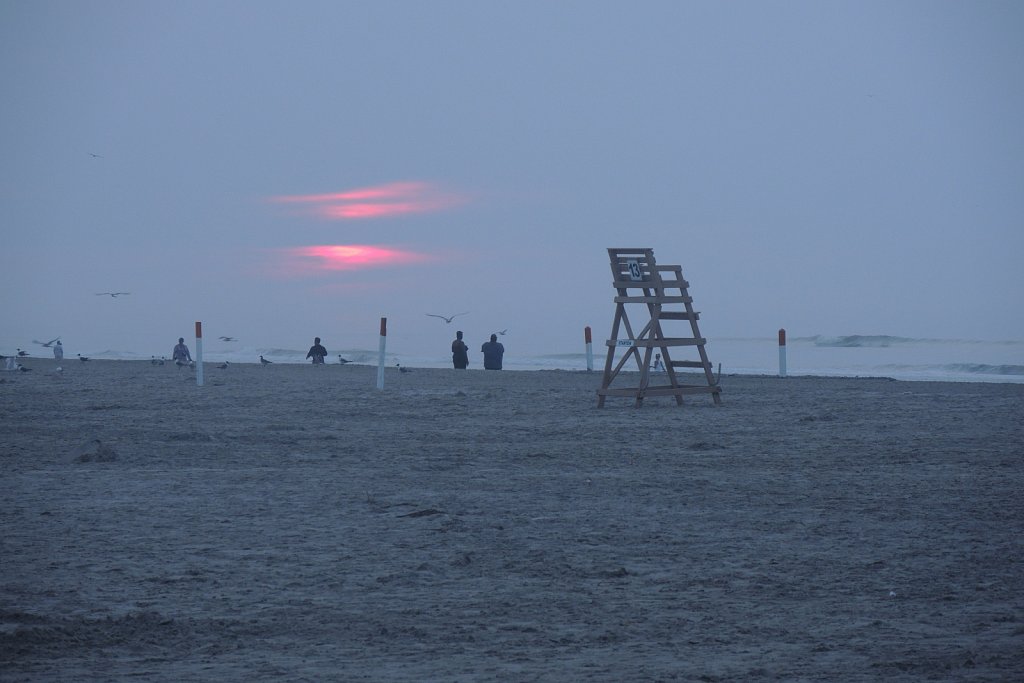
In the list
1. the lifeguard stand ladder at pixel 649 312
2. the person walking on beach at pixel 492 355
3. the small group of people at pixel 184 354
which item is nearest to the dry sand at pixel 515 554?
the lifeguard stand ladder at pixel 649 312

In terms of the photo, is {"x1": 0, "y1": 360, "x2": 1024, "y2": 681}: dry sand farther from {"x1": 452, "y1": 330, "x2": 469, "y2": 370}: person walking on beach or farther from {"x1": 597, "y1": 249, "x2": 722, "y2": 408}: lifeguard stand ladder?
{"x1": 452, "y1": 330, "x2": 469, "y2": 370}: person walking on beach

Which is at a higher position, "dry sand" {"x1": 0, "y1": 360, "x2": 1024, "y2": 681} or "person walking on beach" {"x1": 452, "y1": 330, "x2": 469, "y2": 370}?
"person walking on beach" {"x1": 452, "y1": 330, "x2": 469, "y2": 370}

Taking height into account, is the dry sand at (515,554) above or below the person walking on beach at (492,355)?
below

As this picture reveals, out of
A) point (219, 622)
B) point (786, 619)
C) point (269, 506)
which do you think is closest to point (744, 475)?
point (269, 506)

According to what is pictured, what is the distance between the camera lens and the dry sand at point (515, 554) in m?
4.93

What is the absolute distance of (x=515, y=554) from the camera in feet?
22.5

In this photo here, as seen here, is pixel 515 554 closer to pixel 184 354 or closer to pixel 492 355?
pixel 492 355

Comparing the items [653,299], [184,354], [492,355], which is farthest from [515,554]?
[184,354]

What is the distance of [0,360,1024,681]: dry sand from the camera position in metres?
4.93

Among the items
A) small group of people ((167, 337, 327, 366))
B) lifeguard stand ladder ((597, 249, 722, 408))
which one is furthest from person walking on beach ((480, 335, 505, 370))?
lifeguard stand ladder ((597, 249, 722, 408))

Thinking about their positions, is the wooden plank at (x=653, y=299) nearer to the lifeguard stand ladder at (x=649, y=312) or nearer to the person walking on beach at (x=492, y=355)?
the lifeguard stand ladder at (x=649, y=312)

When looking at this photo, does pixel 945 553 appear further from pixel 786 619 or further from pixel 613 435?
pixel 613 435

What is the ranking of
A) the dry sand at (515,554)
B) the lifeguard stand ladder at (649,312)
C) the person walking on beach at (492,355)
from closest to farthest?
1. the dry sand at (515,554)
2. the lifeguard stand ladder at (649,312)
3. the person walking on beach at (492,355)

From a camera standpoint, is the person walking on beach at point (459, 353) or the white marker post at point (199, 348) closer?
the white marker post at point (199, 348)
